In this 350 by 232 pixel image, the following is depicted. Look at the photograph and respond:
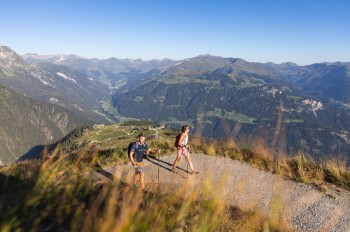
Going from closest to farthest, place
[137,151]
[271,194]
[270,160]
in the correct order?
[271,194] → [137,151] → [270,160]

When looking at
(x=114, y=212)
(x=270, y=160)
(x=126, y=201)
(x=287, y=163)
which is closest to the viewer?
(x=126, y=201)

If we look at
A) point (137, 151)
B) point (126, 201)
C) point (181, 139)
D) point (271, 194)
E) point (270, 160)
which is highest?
point (126, 201)

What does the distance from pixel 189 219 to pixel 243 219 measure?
1.86 meters

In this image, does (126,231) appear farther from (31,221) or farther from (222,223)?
(222,223)

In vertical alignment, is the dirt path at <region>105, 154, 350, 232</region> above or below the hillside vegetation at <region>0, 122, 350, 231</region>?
below

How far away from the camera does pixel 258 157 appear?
18500mm

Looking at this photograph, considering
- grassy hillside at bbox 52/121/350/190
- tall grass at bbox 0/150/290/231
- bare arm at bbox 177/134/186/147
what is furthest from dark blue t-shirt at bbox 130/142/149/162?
tall grass at bbox 0/150/290/231

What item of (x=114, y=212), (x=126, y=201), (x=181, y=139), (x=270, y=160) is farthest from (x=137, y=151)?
(x=126, y=201)

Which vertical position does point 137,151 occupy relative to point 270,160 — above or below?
above

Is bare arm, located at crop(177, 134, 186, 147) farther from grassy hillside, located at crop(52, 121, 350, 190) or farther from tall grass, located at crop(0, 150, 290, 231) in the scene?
tall grass, located at crop(0, 150, 290, 231)

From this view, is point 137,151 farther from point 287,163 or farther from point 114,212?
point 114,212

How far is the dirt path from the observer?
36.0ft

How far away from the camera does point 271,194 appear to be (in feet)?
44.9

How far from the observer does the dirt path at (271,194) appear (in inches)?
432
